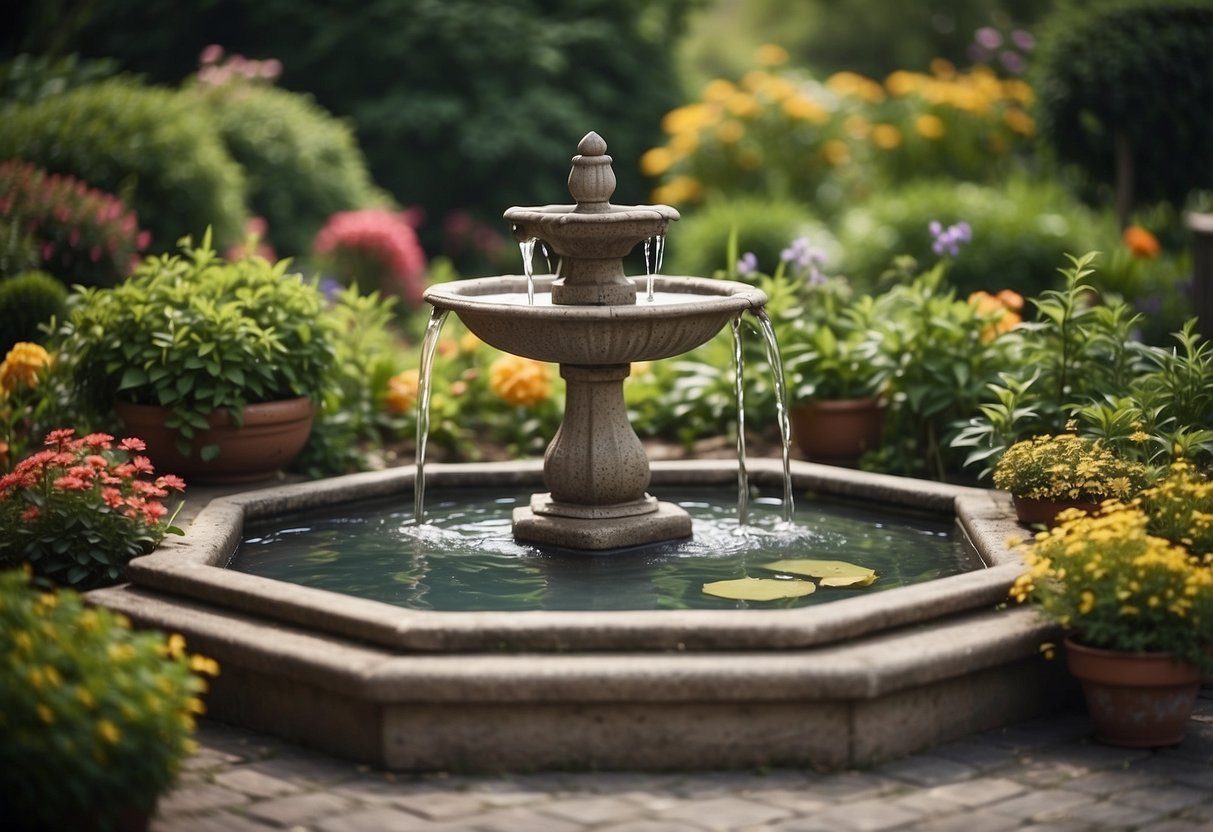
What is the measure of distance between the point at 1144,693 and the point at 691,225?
370 inches

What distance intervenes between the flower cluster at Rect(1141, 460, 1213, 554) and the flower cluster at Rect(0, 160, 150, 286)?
609 cm

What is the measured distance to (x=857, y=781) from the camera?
15.2 feet

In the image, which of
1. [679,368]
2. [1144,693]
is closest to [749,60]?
[679,368]

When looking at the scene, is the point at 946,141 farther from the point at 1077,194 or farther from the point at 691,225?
the point at 691,225

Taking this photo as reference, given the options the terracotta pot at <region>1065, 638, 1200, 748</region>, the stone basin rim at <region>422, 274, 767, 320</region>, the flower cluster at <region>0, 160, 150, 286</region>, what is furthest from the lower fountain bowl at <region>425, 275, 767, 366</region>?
the flower cluster at <region>0, 160, 150, 286</region>

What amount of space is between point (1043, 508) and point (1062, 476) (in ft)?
0.51

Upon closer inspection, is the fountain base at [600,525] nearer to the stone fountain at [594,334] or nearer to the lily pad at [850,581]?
the stone fountain at [594,334]

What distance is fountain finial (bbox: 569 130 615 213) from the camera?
6.29 meters

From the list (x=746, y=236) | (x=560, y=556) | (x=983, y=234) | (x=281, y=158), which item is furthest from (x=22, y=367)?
(x=983, y=234)

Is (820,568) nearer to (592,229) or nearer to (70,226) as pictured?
(592,229)

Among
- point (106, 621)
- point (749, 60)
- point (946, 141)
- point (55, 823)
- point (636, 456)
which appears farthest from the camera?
point (749, 60)

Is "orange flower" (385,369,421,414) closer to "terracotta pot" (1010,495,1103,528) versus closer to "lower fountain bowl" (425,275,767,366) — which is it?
"lower fountain bowl" (425,275,767,366)

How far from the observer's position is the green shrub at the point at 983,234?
1190cm

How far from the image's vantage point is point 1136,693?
4.90 meters
